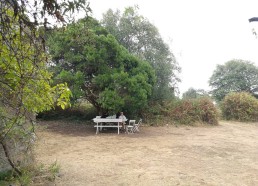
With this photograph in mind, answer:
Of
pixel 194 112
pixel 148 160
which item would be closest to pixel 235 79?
pixel 194 112

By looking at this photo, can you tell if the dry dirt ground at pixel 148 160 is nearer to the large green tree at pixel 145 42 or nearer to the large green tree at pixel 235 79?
the large green tree at pixel 145 42

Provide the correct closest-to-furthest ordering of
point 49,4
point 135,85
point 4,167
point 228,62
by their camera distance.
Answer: point 49,4 < point 4,167 < point 135,85 < point 228,62

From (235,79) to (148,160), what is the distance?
28.1 m

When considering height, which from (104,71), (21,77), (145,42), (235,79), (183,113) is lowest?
(21,77)

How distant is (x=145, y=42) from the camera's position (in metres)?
16.5

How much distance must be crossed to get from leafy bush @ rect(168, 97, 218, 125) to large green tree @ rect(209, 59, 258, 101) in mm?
15497

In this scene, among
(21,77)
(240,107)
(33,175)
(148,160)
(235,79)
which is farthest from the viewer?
(235,79)

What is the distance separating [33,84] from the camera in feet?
12.2

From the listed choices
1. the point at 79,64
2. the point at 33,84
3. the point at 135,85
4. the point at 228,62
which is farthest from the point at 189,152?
the point at 228,62

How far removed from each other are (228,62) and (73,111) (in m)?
24.6

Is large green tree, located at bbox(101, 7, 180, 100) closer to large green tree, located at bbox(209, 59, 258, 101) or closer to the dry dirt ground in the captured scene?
the dry dirt ground

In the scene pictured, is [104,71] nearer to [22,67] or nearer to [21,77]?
[22,67]

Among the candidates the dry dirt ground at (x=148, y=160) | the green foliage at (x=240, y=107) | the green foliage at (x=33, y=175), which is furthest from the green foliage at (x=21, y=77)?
the green foliage at (x=240, y=107)

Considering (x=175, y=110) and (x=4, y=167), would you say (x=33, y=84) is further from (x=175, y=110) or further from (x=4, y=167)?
(x=175, y=110)
